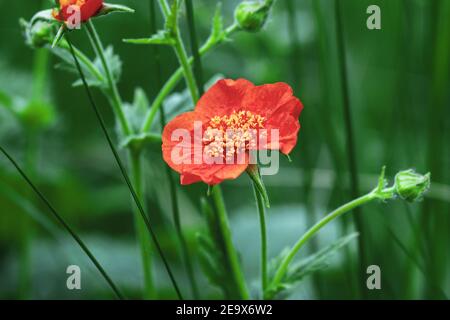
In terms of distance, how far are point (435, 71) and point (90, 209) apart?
0.76 metres

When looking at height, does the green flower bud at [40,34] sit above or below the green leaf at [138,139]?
above

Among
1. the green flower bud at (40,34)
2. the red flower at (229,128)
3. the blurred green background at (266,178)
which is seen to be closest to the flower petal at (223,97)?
the red flower at (229,128)

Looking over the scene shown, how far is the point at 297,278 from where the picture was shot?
2.46ft

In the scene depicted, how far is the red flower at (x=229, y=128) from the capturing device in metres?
0.61

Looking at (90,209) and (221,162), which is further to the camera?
(90,209)

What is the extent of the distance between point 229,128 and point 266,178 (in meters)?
0.78

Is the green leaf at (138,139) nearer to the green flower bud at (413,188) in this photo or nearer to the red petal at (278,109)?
the red petal at (278,109)

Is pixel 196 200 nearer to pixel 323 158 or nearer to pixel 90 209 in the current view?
pixel 90 209

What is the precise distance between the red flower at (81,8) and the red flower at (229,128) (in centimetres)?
13

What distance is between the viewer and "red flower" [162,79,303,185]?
0.61 metres

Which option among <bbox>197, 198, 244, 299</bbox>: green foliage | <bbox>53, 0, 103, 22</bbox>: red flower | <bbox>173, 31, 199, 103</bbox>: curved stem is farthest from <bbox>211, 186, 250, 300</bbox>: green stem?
<bbox>53, 0, 103, 22</bbox>: red flower

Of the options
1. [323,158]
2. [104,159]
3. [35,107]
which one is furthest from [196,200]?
[35,107]

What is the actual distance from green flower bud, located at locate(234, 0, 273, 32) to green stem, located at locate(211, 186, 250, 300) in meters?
0.19
